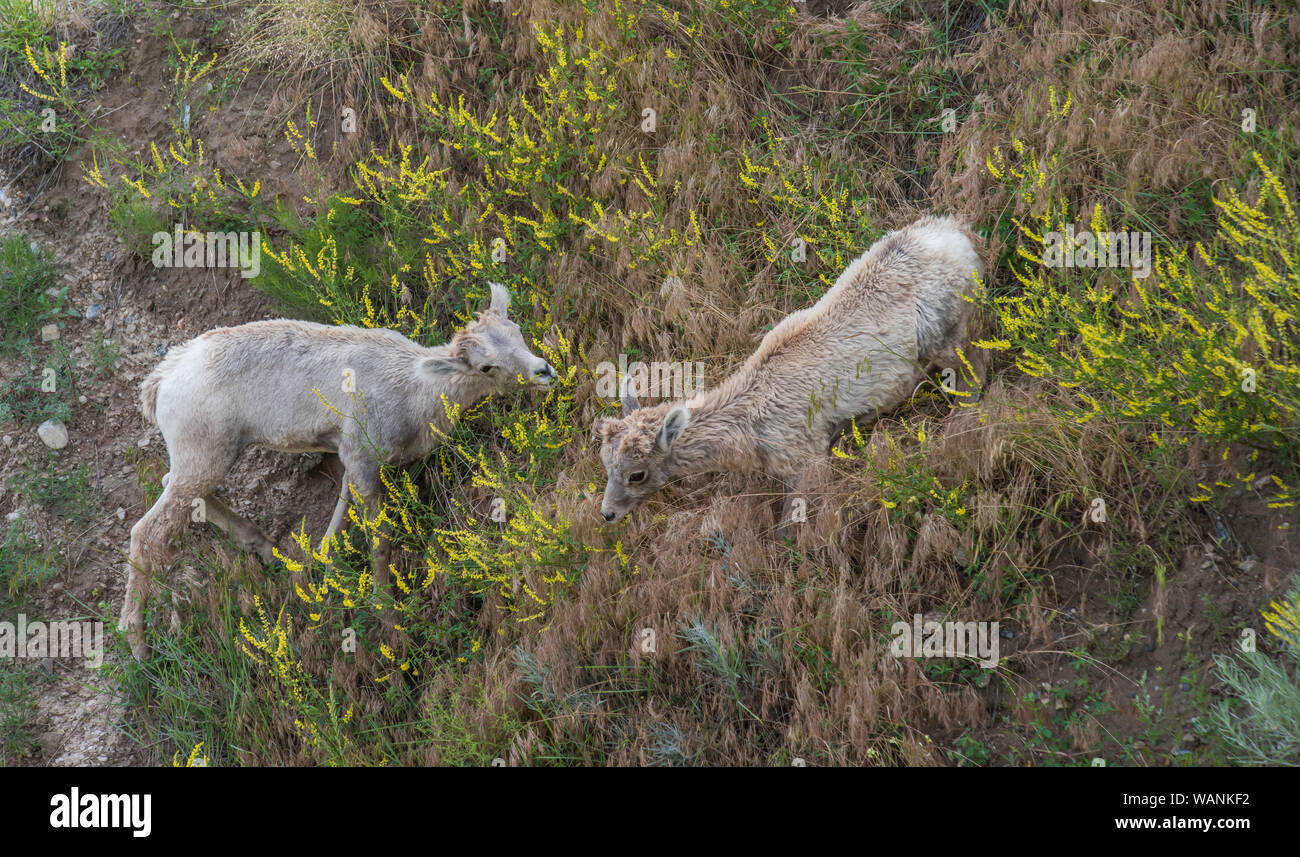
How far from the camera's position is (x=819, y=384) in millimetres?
7270

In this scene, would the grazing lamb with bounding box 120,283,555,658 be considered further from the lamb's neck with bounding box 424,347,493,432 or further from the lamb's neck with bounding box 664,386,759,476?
the lamb's neck with bounding box 664,386,759,476

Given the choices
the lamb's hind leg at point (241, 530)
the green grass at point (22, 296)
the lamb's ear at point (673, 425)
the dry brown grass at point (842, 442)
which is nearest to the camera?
the dry brown grass at point (842, 442)

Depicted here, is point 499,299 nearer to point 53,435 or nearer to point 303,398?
point 303,398

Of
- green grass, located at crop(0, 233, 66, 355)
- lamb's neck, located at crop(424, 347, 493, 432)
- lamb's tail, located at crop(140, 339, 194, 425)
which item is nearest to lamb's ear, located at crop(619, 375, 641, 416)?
lamb's neck, located at crop(424, 347, 493, 432)

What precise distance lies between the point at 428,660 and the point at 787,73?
6.07 meters

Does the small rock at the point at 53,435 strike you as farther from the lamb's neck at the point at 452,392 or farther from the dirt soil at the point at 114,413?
the lamb's neck at the point at 452,392

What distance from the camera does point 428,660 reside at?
7.39 meters

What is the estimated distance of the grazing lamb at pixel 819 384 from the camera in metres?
7.25

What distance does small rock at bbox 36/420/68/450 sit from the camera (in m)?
9.17

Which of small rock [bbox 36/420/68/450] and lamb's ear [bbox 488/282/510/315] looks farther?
small rock [bbox 36/420/68/450]

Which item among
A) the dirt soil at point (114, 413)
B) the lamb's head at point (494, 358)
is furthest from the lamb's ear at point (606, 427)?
the dirt soil at point (114, 413)

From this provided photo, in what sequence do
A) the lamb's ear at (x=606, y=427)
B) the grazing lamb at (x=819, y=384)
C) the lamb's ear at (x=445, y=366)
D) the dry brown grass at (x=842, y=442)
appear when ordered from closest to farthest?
the dry brown grass at (x=842, y=442)
the grazing lamb at (x=819, y=384)
the lamb's ear at (x=606, y=427)
the lamb's ear at (x=445, y=366)
